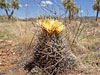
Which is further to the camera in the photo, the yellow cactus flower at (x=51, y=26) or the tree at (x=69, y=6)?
the tree at (x=69, y=6)

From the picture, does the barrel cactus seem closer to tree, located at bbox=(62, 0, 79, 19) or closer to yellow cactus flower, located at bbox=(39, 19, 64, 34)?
yellow cactus flower, located at bbox=(39, 19, 64, 34)

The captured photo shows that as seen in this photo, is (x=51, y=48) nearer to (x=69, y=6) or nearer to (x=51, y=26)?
(x=51, y=26)

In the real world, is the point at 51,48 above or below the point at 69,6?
below

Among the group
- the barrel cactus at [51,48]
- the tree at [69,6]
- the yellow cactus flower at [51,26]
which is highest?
the tree at [69,6]

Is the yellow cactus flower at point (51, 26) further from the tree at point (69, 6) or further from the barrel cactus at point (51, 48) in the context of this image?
the tree at point (69, 6)

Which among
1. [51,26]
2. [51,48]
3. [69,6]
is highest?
[69,6]

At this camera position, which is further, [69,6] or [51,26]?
[69,6]

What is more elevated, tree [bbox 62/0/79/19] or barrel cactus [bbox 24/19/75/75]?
tree [bbox 62/0/79/19]

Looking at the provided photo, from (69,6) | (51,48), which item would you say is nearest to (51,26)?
(51,48)

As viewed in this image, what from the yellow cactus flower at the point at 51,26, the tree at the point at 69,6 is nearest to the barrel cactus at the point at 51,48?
the yellow cactus flower at the point at 51,26

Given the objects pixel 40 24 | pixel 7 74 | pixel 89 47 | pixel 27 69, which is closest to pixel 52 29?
pixel 40 24

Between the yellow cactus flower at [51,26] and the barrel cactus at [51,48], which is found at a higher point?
the yellow cactus flower at [51,26]

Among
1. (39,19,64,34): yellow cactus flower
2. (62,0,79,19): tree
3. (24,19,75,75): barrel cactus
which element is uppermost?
(62,0,79,19): tree

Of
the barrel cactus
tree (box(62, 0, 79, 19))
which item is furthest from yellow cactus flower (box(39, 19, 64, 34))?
tree (box(62, 0, 79, 19))
